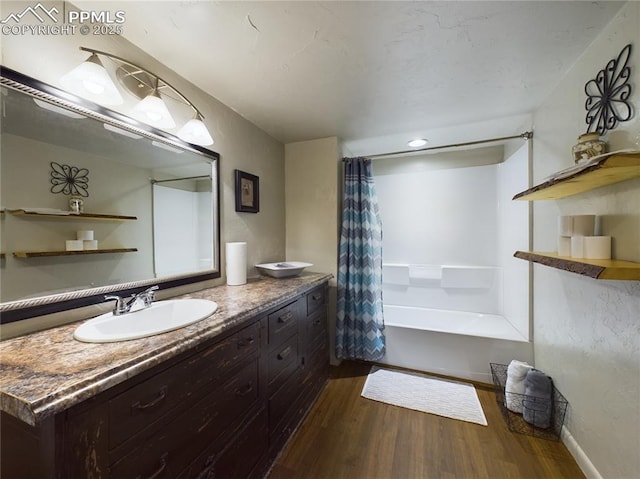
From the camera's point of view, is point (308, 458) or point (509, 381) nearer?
point (308, 458)

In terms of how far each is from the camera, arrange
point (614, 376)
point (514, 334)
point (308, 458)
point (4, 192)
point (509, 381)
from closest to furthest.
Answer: point (4, 192) → point (614, 376) → point (308, 458) → point (509, 381) → point (514, 334)

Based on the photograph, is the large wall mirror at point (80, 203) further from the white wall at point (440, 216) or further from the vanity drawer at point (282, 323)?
the white wall at point (440, 216)

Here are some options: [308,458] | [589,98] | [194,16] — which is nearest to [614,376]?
[589,98]

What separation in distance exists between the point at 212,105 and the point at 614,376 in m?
2.61

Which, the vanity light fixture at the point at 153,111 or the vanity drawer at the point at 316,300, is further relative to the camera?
the vanity drawer at the point at 316,300

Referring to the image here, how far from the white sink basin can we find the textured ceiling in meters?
1.25

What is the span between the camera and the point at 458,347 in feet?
6.81

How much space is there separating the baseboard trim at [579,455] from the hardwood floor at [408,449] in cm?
3

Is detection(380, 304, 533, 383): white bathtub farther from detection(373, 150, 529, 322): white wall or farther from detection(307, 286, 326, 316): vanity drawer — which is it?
detection(307, 286, 326, 316): vanity drawer

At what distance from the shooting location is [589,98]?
1.27 m

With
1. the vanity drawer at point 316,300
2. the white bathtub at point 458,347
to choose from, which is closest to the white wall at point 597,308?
the white bathtub at point 458,347

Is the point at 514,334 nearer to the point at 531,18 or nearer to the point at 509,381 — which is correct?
the point at 509,381

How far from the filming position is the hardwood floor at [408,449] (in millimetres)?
1324

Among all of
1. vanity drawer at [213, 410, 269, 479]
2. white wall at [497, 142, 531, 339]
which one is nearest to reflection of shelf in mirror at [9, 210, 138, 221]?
vanity drawer at [213, 410, 269, 479]
